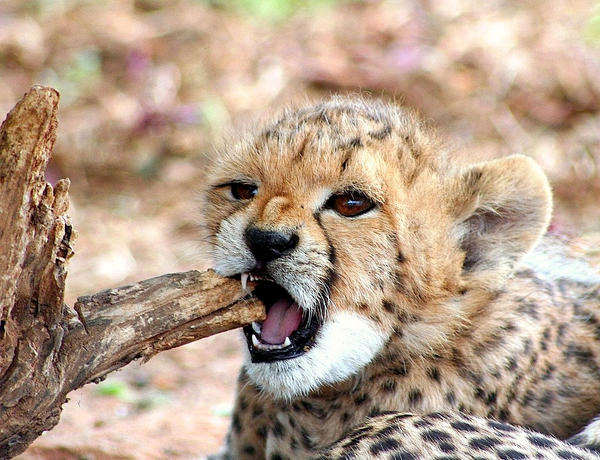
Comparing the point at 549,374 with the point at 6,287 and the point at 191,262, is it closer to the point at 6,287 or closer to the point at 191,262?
the point at 191,262

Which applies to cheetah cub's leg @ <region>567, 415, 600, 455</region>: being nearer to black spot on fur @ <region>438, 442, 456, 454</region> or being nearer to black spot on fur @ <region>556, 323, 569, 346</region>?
black spot on fur @ <region>556, 323, 569, 346</region>

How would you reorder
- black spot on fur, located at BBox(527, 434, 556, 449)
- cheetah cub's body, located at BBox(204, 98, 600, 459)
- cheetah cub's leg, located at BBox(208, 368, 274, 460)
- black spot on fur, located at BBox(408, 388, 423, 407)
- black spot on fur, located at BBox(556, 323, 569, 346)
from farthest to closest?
cheetah cub's leg, located at BBox(208, 368, 274, 460) → black spot on fur, located at BBox(556, 323, 569, 346) → black spot on fur, located at BBox(408, 388, 423, 407) → cheetah cub's body, located at BBox(204, 98, 600, 459) → black spot on fur, located at BBox(527, 434, 556, 449)

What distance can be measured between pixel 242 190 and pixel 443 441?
2.98 ft

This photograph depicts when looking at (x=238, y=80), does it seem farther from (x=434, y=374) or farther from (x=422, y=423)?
(x=422, y=423)

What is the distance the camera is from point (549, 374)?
281cm

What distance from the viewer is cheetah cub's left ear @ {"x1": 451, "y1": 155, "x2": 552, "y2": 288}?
267cm

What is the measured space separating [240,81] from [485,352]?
465 cm

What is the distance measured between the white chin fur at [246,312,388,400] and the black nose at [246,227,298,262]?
0.24 metres

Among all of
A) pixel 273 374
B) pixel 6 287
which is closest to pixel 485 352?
pixel 273 374

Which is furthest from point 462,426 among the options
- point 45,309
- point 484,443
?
A: point 45,309

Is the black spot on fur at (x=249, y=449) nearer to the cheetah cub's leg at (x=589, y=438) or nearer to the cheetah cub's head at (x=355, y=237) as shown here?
the cheetah cub's head at (x=355, y=237)

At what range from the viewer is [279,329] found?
2.58 meters

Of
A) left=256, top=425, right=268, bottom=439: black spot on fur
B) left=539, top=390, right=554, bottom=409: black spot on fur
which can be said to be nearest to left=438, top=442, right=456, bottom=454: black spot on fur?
left=539, top=390, right=554, bottom=409: black spot on fur

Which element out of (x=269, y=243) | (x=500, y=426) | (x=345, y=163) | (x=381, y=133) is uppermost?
(x=381, y=133)
